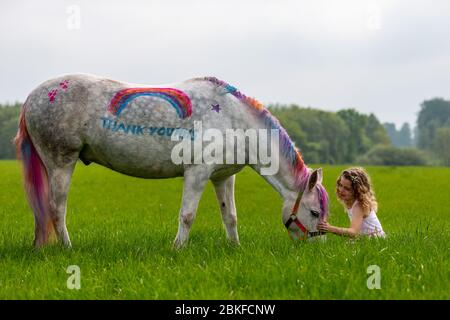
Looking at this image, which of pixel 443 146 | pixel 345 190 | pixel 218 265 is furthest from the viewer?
pixel 443 146

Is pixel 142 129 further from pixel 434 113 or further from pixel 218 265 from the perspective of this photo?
pixel 434 113

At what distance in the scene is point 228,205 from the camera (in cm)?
672

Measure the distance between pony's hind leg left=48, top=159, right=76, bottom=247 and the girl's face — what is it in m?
3.66

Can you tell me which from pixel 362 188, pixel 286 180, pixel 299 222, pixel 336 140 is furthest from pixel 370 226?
pixel 336 140

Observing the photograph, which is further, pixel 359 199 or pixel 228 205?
pixel 228 205

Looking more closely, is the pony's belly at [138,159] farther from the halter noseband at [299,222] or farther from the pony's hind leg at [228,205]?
the halter noseband at [299,222]

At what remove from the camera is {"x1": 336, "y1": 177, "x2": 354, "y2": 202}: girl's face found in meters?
6.62

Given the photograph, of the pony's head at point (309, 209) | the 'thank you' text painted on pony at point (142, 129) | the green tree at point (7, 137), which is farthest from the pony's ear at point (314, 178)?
the green tree at point (7, 137)

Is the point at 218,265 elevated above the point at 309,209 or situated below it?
below

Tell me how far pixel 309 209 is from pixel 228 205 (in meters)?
1.15

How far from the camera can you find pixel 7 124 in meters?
64.8

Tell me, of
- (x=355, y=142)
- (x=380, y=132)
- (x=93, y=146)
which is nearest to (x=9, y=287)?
(x=93, y=146)

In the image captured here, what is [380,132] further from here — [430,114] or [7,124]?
[7,124]
